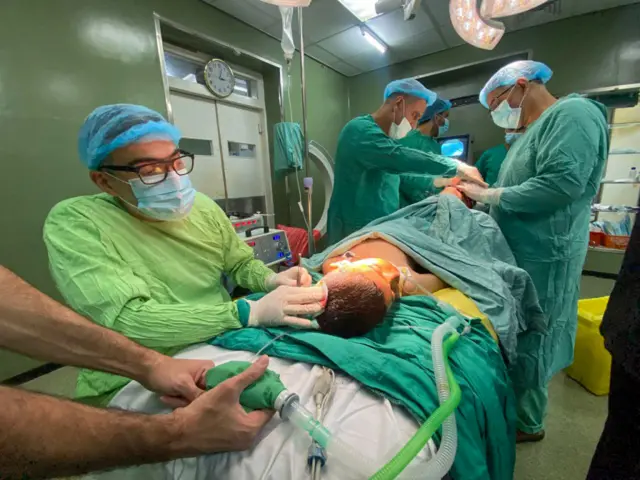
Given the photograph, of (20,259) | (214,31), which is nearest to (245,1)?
(214,31)

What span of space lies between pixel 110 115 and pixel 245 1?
8.34 ft

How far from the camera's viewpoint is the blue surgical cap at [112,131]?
39.4 inches

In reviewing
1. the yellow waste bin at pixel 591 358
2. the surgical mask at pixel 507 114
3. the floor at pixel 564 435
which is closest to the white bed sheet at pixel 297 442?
the floor at pixel 564 435

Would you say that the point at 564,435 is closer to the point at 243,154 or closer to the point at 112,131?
the point at 112,131

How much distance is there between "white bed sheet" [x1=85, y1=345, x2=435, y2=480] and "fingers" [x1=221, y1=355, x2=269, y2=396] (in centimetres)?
11

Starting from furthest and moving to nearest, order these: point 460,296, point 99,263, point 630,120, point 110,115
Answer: point 630,120, point 460,296, point 110,115, point 99,263

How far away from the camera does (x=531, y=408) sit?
4.84 feet

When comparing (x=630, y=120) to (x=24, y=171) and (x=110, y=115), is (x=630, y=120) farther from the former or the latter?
(x=24, y=171)

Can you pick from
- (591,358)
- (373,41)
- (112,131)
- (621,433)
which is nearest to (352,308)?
(621,433)

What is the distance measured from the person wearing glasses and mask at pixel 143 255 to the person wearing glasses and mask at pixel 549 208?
123cm

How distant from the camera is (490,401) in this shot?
82 cm

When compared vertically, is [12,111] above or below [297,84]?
below

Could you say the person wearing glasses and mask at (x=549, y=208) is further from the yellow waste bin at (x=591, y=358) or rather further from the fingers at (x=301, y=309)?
the fingers at (x=301, y=309)

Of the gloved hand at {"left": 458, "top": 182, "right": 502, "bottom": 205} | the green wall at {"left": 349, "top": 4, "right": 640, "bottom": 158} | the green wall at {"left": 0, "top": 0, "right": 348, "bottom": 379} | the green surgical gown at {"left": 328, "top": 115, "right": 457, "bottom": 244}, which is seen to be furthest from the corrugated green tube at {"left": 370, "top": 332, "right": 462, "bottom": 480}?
the green wall at {"left": 349, "top": 4, "right": 640, "bottom": 158}
